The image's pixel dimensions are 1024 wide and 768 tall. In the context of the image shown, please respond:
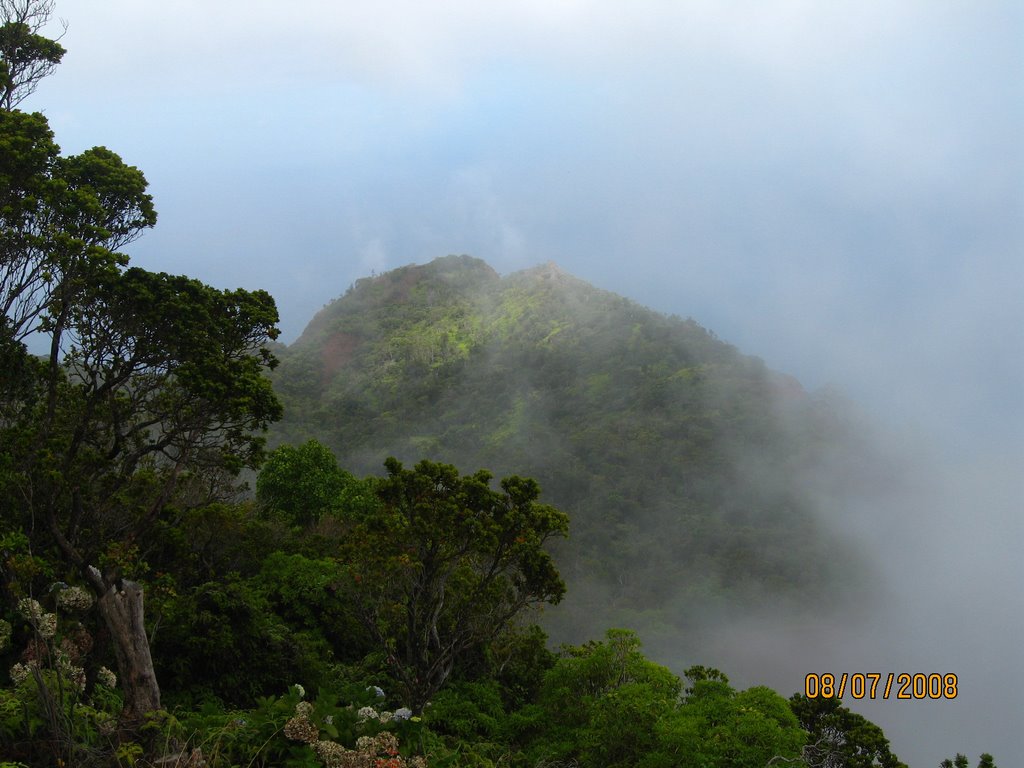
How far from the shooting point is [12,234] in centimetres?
750

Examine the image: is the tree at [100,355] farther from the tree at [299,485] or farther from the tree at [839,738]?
the tree at [299,485]

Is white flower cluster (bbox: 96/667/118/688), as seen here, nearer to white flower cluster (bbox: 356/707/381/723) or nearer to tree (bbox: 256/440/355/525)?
white flower cluster (bbox: 356/707/381/723)

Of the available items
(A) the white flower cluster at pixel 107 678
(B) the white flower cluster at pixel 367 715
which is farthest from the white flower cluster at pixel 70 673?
(B) the white flower cluster at pixel 367 715

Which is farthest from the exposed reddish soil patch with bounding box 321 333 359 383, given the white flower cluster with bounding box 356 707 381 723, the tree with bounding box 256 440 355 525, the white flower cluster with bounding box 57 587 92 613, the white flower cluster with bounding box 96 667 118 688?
the white flower cluster with bounding box 356 707 381 723

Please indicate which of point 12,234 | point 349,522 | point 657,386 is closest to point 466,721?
point 12,234

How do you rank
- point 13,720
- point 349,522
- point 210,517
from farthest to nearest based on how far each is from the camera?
point 349,522
point 210,517
point 13,720

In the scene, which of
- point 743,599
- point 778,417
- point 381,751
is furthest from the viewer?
point 778,417

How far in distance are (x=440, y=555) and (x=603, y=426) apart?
1876 inches

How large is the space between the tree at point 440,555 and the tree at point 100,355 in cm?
244

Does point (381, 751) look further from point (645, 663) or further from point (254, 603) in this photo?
point (254, 603)

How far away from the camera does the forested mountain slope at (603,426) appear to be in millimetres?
43188

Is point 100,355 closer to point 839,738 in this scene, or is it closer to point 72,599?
point 72,599

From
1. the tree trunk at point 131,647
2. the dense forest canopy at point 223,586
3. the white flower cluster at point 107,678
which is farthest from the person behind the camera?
the tree trunk at point 131,647

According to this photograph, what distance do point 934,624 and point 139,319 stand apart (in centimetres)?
5053
